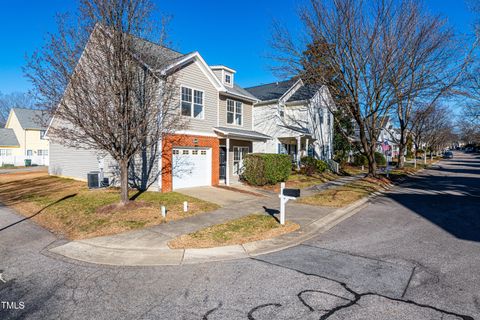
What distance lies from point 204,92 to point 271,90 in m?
11.3

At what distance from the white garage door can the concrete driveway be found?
1.83ft

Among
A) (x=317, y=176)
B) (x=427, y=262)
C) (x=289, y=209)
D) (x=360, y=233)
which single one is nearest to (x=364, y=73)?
(x=317, y=176)

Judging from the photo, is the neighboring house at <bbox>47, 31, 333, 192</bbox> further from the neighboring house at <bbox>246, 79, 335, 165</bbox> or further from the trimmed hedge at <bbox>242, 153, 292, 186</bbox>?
the neighboring house at <bbox>246, 79, 335, 165</bbox>

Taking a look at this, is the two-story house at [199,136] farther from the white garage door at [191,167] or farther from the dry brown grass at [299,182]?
the dry brown grass at [299,182]

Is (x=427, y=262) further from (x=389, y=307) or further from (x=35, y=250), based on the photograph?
(x=35, y=250)

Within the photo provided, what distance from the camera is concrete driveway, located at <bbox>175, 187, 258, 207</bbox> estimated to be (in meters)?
12.0

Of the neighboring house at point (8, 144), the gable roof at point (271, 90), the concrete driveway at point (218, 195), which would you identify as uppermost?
the gable roof at point (271, 90)

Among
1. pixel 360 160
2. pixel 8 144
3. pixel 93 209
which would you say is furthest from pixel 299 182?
pixel 8 144

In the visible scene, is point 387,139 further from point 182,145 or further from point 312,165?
point 182,145

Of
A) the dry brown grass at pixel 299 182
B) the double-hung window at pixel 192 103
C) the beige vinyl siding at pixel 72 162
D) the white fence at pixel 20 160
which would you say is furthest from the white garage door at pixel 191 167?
Answer: the white fence at pixel 20 160

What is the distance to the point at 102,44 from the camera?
9023mm

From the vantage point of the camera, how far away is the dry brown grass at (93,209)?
7.88 meters

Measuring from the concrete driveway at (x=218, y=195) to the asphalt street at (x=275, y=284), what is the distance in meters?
5.70

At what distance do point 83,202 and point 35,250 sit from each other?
523 centimetres
